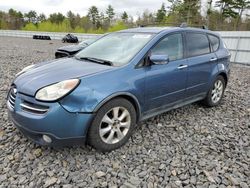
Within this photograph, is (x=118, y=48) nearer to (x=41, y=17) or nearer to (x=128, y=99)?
(x=128, y=99)

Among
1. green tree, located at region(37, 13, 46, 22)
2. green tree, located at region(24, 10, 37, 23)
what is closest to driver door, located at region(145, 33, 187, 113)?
green tree, located at region(37, 13, 46, 22)

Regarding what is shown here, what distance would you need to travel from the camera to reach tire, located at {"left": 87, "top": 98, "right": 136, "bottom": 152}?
2830 millimetres

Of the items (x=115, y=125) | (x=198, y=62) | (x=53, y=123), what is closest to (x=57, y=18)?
(x=198, y=62)

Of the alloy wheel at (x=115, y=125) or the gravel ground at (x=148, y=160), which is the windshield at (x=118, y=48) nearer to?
the alloy wheel at (x=115, y=125)

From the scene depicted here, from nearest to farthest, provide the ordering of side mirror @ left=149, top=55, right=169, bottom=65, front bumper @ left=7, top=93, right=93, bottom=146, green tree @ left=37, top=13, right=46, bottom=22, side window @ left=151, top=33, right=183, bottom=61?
front bumper @ left=7, top=93, right=93, bottom=146 → side mirror @ left=149, top=55, right=169, bottom=65 → side window @ left=151, top=33, right=183, bottom=61 → green tree @ left=37, top=13, right=46, bottom=22

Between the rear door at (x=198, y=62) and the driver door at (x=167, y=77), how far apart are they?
185 mm

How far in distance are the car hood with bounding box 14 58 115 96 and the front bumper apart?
0.14 m

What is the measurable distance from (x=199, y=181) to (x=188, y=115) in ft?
6.26

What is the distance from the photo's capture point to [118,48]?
361 cm

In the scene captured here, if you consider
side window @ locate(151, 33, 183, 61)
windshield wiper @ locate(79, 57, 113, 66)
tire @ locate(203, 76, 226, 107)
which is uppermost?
side window @ locate(151, 33, 183, 61)

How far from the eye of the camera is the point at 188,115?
443 cm

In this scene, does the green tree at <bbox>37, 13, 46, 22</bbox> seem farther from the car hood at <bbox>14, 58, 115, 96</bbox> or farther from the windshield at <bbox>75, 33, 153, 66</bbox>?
the car hood at <bbox>14, 58, 115, 96</bbox>

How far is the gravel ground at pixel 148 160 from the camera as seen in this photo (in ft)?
8.53

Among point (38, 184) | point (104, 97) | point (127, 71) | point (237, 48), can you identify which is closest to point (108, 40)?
point (127, 71)
